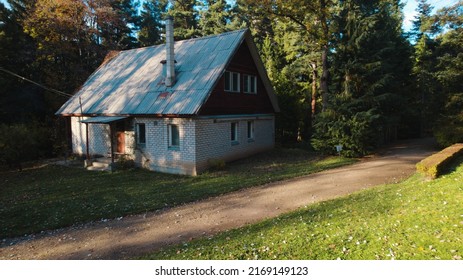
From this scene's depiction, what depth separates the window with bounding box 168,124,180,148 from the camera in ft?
50.9

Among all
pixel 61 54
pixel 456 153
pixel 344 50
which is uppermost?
pixel 61 54

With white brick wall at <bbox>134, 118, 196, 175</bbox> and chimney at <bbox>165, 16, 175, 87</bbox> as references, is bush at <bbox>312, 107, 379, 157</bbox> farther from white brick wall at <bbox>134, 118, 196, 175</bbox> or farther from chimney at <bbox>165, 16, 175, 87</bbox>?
chimney at <bbox>165, 16, 175, 87</bbox>

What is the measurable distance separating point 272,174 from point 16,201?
10.6m

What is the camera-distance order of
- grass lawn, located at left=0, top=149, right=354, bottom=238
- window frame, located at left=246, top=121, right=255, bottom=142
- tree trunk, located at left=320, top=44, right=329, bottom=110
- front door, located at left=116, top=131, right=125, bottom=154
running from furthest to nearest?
1. tree trunk, located at left=320, top=44, right=329, bottom=110
2. window frame, located at left=246, top=121, right=255, bottom=142
3. front door, located at left=116, top=131, right=125, bottom=154
4. grass lawn, located at left=0, top=149, right=354, bottom=238

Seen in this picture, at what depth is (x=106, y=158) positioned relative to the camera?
1788 cm

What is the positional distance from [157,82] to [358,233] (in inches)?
567

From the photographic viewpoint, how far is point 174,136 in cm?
1564

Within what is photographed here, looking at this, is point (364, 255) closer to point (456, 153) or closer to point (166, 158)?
point (456, 153)

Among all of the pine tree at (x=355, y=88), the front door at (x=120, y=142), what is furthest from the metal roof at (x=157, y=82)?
the pine tree at (x=355, y=88)

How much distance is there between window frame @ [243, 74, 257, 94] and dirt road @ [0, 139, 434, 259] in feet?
27.8

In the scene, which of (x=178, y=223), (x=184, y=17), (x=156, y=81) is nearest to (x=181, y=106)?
(x=156, y=81)

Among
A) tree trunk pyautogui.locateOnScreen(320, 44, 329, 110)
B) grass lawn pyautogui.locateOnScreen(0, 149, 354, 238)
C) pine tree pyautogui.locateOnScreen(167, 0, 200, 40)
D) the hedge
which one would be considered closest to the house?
grass lawn pyautogui.locateOnScreen(0, 149, 354, 238)

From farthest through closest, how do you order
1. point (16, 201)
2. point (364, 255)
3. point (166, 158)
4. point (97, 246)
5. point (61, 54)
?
point (61, 54), point (166, 158), point (16, 201), point (97, 246), point (364, 255)

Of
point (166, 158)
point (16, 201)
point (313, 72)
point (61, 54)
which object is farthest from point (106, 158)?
point (313, 72)
